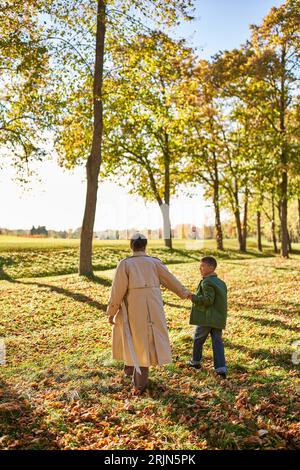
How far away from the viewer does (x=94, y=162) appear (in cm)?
1808

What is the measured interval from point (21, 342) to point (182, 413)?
563 cm

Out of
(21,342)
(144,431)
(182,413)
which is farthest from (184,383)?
(21,342)

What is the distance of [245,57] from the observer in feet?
Answer: 82.5

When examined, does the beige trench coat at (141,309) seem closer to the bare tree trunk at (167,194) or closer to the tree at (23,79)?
the tree at (23,79)

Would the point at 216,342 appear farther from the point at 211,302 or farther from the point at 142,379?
the point at 142,379

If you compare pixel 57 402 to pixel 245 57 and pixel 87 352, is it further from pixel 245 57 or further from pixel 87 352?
pixel 245 57

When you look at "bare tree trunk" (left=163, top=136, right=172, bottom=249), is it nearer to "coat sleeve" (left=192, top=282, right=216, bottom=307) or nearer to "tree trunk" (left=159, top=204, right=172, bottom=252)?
"tree trunk" (left=159, top=204, right=172, bottom=252)

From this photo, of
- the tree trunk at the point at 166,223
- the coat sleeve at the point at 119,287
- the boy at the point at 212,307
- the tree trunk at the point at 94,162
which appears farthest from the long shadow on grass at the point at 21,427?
the tree trunk at the point at 166,223

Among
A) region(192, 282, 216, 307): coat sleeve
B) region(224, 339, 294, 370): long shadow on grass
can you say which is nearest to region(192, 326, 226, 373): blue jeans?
region(192, 282, 216, 307): coat sleeve

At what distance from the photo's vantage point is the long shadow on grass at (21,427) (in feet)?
17.2

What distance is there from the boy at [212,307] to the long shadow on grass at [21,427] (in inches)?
114

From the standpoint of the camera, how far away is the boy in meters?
7.31

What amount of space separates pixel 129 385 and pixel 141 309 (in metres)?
1.44
